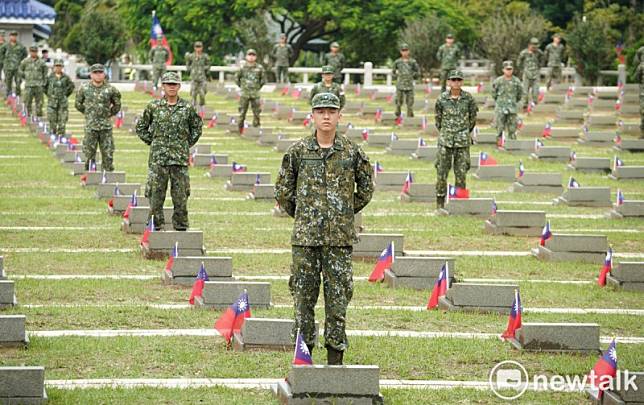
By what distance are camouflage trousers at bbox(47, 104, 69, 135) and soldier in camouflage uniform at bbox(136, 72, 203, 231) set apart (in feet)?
57.6

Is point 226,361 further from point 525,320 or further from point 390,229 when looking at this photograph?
point 390,229

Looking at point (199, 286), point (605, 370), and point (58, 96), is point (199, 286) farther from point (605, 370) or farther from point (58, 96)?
Result: point (58, 96)

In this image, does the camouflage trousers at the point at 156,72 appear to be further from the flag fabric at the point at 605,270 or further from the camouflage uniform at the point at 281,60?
the flag fabric at the point at 605,270

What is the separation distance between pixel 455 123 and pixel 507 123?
13.6m

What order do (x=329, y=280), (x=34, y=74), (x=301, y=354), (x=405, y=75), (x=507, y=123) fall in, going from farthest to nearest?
(x=405, y=75) → (x=34, y=74) → (x=507, y=123) → (x=329, y=280) → (x=301, y=354)

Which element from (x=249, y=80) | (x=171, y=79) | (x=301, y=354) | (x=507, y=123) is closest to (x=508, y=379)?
(x=301, y=354)

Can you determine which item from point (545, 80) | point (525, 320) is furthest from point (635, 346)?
point (545, 80)

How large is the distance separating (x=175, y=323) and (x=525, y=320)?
373 centimetres

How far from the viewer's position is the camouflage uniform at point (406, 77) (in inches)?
1633

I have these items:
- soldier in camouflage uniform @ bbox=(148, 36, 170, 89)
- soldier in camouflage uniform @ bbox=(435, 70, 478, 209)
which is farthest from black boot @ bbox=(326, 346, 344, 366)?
soldier in camouflage uniform @ bbox=(148, 36, 170, 89)

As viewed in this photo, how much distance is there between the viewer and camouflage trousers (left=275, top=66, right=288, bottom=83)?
178 feet

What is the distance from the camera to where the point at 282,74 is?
5459cm

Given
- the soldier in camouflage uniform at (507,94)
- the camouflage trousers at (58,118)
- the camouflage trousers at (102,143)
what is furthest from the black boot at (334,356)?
Answer: the camouflage trousers at (58,118)

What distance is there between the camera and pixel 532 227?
23.2m
